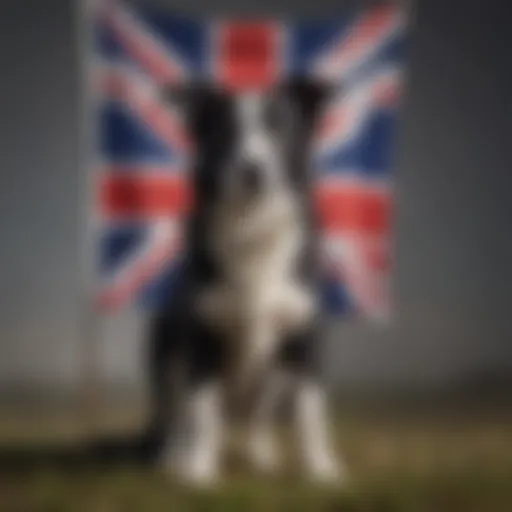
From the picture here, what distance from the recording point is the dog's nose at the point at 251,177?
3.53 ft

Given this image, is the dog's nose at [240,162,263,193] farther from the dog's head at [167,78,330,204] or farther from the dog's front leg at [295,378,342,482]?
the dog's front leg at [295,378,342,482]

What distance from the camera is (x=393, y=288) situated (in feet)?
3.83

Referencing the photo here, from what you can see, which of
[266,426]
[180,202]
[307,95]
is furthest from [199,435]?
[307,95]

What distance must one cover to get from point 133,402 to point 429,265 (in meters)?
0.29

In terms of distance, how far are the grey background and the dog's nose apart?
0.49ft

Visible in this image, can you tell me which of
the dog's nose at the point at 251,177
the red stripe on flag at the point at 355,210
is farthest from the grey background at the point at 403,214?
the dog's nose at the point at 251,177

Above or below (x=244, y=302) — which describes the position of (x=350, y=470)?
below

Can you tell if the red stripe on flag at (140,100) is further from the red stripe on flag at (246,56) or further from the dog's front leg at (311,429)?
the dog's front leg at (311,429)

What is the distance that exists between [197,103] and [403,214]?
0.21 metres

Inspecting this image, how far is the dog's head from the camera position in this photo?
3.55 ft

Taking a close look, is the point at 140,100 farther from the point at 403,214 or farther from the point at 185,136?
the point at 403,214

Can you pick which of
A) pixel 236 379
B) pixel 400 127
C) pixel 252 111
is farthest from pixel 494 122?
pixel 236 379

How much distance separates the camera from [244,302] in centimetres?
111

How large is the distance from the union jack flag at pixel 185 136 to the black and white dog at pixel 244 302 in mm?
21
